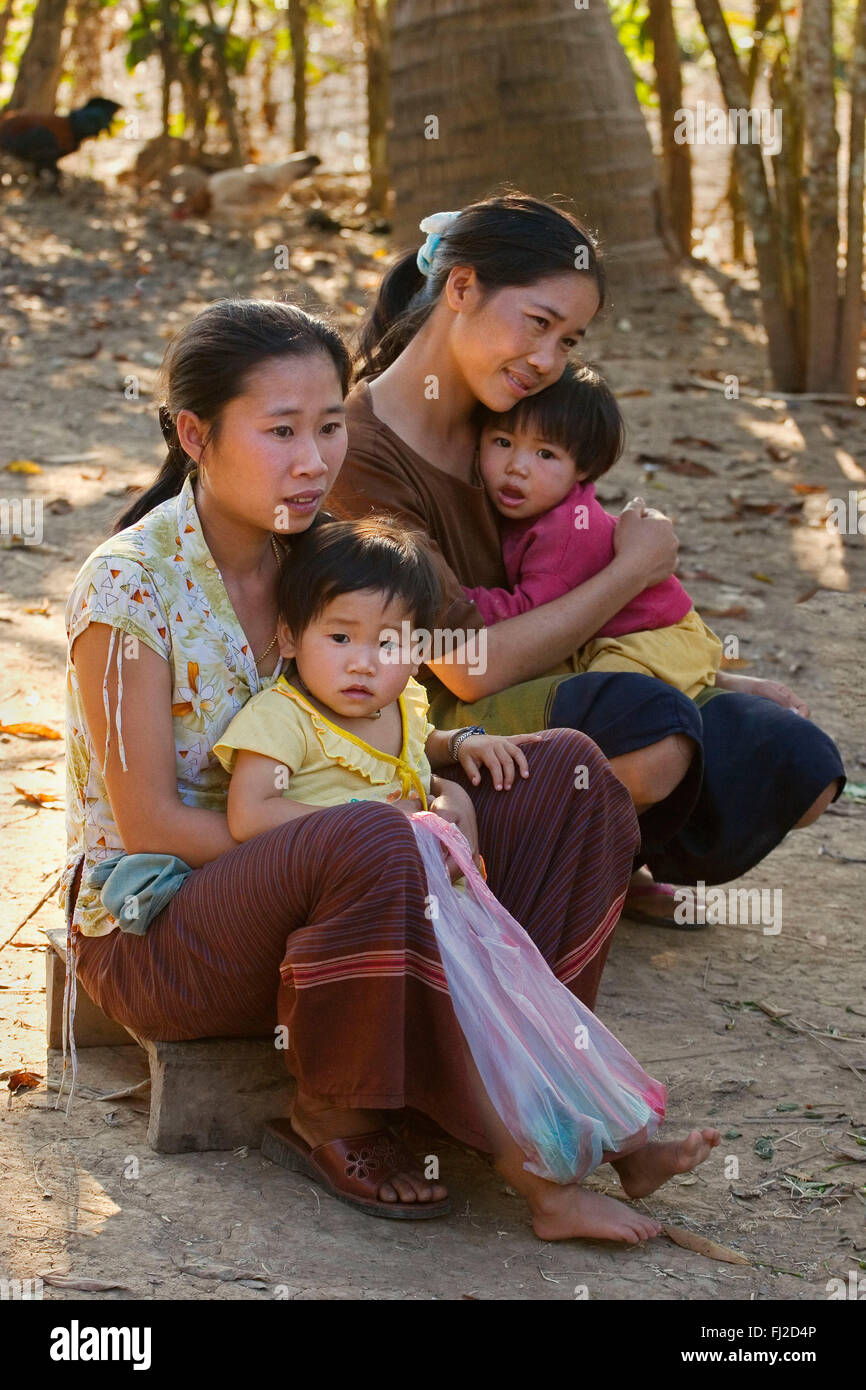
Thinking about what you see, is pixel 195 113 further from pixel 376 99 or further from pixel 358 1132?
pixel 358 1132

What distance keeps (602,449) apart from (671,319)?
5.51m

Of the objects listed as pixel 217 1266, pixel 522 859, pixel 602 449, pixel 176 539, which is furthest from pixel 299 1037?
pixel 602 449

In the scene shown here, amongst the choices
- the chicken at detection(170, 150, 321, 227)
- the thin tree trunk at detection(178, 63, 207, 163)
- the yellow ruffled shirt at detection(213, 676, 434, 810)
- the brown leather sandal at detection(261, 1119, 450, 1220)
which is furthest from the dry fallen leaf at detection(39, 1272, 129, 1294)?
the thin tree trunk at detection(178, 63, 207, 163)

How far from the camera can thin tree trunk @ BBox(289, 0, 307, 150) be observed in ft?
36.0

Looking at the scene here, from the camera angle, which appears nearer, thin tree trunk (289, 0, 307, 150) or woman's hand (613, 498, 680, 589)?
woman's hand (613, 498, 680, 589)

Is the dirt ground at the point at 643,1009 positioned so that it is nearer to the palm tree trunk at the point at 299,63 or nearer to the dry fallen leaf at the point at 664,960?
the dry fallen leaf at the point at 664,960

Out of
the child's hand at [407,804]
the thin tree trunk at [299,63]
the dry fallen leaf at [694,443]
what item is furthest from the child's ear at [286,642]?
the thin tree trunk at [299,63]

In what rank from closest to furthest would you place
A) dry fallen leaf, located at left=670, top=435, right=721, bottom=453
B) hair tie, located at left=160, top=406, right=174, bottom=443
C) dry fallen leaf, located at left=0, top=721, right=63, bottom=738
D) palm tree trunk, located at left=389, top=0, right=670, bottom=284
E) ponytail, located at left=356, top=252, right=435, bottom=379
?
hair tie, located at left=160, top=406, right=174, bottom=443 → ponytail, located at left=356, top=252, right=435, bottom=379 → dry fallen leaf, located at left=0, top=721, right=63, bottom=738 → dry fallen leaf, located at left=670, top=435, right=721, bottom=453 → palm tree trunk, located at left=389, top=0, right=670, bottom=284

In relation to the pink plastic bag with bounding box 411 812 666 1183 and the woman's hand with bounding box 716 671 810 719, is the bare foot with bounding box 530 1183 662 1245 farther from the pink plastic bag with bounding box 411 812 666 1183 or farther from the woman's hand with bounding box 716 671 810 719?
the woman's hand with bounding box 716 671 810 719

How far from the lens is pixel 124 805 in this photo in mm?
2486

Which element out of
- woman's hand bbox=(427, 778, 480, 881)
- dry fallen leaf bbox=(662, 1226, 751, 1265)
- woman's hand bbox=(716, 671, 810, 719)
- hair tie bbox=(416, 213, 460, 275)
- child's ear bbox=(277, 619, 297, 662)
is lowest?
dry fallen leaf bbox=(662, 1226, 751, 1265)

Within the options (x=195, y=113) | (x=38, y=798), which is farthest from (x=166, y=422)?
(x=195, y=113)

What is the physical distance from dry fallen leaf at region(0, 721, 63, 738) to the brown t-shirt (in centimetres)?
149

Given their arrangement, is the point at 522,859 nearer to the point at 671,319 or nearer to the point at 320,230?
the point at 671,319
